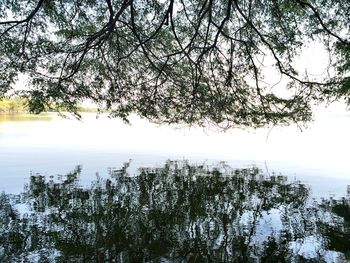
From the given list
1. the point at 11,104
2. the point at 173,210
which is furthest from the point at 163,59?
the point at 11,104

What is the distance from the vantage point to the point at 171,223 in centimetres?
761

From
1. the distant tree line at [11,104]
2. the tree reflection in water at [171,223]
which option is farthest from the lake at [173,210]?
the distant tree line at [11,104]

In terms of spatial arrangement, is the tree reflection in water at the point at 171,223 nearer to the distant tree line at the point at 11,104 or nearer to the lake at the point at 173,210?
the lake at the point at 173,210

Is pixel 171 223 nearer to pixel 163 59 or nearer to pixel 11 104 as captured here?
pixel 163 59

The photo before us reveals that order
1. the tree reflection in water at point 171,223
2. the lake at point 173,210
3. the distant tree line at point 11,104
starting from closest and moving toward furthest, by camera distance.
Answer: the tree reflection in water at point 171,223 → the lake at point 173,210 → the distant tree line at point 11,104

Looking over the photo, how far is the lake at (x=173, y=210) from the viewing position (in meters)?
6.05

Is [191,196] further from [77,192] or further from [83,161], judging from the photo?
[83,161]

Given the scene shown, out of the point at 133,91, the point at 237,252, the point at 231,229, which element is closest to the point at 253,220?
the point at 231,229

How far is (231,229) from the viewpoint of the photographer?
7199 mm

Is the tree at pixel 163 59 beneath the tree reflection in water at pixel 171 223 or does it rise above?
above

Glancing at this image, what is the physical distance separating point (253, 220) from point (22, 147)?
17046 mm

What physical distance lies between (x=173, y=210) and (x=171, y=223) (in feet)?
3.19

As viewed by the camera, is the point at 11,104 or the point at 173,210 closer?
the point at 173,210

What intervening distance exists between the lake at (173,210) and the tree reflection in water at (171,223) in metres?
0.02
